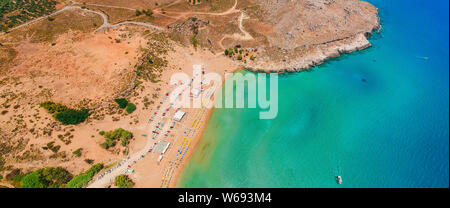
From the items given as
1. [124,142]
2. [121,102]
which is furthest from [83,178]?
[121,102]

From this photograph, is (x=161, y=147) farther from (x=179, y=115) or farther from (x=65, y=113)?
(x=65, y=113)

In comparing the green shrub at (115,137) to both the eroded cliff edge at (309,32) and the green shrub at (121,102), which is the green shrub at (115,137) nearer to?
the green shrub at (121,102)

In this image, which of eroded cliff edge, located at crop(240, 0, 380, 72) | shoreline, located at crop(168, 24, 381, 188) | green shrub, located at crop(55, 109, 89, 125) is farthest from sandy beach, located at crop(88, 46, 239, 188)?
eroded cliff edge, located at crop(240, 0, 380, 72)

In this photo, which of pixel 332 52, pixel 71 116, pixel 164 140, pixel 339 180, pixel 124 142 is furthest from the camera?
pixel 332 52

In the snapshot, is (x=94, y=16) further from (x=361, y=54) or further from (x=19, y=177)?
(x=361, y=54)

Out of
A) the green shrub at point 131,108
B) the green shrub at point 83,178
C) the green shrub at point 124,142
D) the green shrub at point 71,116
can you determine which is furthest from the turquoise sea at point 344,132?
the green shrub at point 71,116

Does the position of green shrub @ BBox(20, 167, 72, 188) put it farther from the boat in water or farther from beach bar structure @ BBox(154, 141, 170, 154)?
the boat in water

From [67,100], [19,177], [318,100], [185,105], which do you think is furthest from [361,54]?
[19,177]
